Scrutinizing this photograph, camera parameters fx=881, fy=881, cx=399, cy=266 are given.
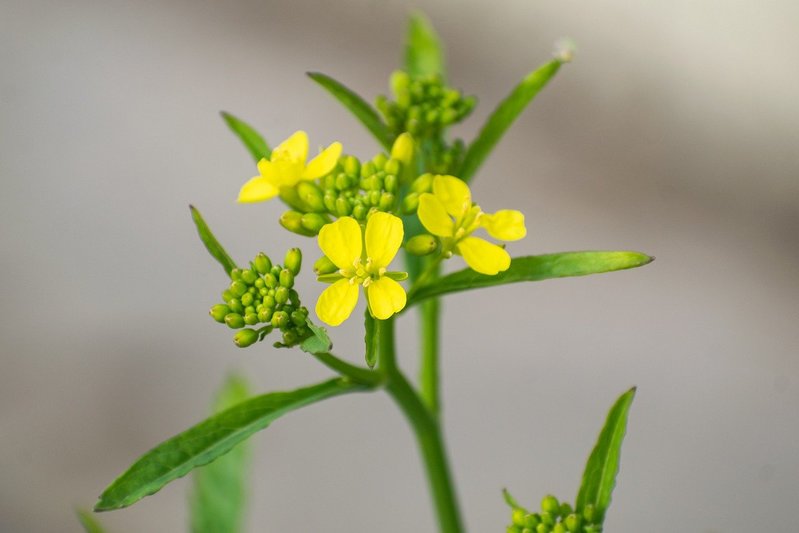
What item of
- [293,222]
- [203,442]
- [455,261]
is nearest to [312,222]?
[293,222]

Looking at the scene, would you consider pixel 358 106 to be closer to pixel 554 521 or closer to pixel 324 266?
pixel 324 266

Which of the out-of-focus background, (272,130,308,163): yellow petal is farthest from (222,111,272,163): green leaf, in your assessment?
the out-of-focus background

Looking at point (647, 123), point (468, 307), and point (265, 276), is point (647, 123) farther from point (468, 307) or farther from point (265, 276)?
point (265, 276)

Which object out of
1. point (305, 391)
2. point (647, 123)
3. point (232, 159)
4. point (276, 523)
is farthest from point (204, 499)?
point (647, 123)

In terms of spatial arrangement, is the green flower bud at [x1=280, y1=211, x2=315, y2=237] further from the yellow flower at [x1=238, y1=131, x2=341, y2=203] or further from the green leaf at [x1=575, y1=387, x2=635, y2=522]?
the green leaf at [x1=575, y1=387, x2=635, y2=522]

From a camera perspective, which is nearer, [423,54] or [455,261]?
[423,54]
